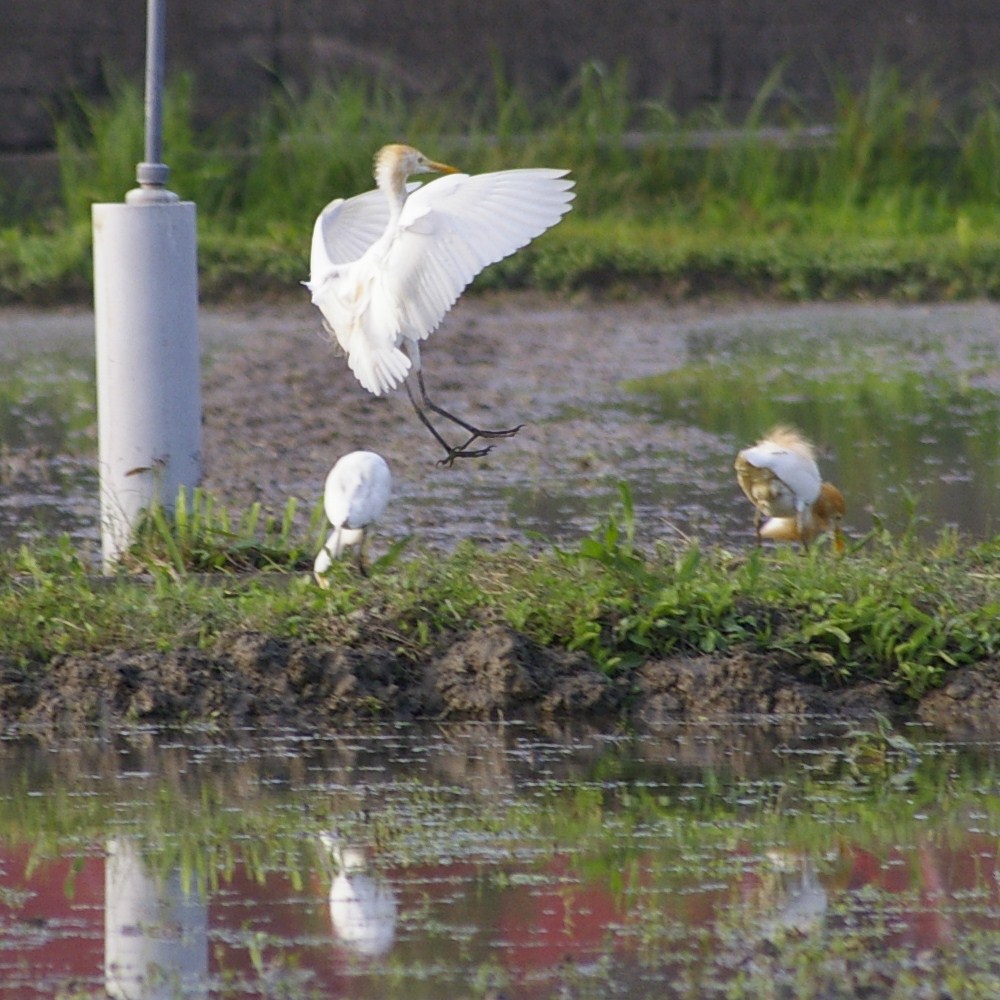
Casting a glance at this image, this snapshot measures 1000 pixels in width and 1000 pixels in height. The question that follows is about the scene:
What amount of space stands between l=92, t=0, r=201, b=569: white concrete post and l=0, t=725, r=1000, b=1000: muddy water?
127 cm

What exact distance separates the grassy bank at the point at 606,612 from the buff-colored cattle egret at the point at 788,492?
1.47 ft

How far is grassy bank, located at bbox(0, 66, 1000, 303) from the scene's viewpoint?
11688mm

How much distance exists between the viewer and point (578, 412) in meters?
8.90

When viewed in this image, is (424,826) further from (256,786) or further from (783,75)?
(783,75)

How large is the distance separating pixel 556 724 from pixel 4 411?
4.85m

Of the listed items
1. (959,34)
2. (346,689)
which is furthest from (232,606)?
(959,34)

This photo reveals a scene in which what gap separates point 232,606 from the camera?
17.3ft

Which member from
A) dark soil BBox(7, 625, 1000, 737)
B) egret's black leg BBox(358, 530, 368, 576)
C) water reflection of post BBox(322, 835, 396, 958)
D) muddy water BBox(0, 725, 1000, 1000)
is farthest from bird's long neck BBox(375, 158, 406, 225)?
water reflection of post BBox(322, 835, 396, 958)

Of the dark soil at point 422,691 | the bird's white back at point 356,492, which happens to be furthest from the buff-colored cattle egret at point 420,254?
the dark soil at point 422,691

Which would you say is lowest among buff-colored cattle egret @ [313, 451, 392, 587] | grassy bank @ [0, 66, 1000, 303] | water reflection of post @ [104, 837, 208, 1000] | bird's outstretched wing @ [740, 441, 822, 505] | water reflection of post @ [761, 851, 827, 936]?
water reflection of post @ [104, 837, 208, 1000]

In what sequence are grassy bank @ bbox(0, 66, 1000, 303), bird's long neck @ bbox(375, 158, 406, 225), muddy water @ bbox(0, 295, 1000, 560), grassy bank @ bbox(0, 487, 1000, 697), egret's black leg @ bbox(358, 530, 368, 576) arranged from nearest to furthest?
A: 1. grassy bank @ bbox(0, 487, 1000, 697)
2. egret's black leg @ bbox(358, 530, 368, 576)
3. bird's long neck @ bbox(375, 158, 406, 225)
4. muddy water @ bbox(0, 295, 1000, 560)
5. grassy bank @ bbox(0, 66, 1000, 303)

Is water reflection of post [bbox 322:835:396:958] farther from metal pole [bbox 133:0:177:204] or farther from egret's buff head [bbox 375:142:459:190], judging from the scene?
metal pole [bbox 133:0:177:204]

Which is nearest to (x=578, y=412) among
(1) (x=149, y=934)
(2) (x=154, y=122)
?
(2) (x=154, y=122)

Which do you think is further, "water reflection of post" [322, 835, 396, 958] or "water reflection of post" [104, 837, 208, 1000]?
"water reflection of post" [322, 835, 396, 958]
